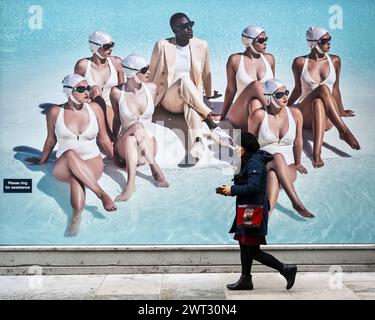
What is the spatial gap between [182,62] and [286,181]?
2015 millimetres

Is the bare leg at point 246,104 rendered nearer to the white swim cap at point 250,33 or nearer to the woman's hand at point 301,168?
the white swim cap at point 250,33

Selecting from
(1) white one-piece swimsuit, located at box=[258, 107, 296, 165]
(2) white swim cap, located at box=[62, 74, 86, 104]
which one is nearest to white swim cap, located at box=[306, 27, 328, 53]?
(1) white one-piece swimsuit, located at box=[258, 107, 296, 165]

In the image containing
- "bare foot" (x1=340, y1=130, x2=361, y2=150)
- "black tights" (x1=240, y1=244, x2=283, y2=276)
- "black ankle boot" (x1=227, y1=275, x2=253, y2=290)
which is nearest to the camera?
"black tights" (x1=240, y1=244, x2=283, y2=276)

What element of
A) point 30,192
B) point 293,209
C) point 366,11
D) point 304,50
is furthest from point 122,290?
point 366,11

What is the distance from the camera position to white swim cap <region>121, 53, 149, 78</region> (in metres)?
9.96

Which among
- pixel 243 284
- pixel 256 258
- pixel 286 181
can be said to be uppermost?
pixel 286 181

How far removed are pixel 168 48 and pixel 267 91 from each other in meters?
1.38

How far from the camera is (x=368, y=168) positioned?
10070mm

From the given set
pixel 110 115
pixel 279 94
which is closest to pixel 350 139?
pixel 279 94

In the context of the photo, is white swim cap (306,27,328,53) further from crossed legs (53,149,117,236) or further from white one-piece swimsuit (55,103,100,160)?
crossed legs (53,149,117,236)

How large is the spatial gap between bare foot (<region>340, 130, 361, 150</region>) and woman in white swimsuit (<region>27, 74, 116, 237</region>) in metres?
2.99

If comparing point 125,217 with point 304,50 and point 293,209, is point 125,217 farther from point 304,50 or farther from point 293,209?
point 304,50

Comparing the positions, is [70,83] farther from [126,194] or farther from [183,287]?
[183,287]

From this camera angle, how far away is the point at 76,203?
32.5 ft
